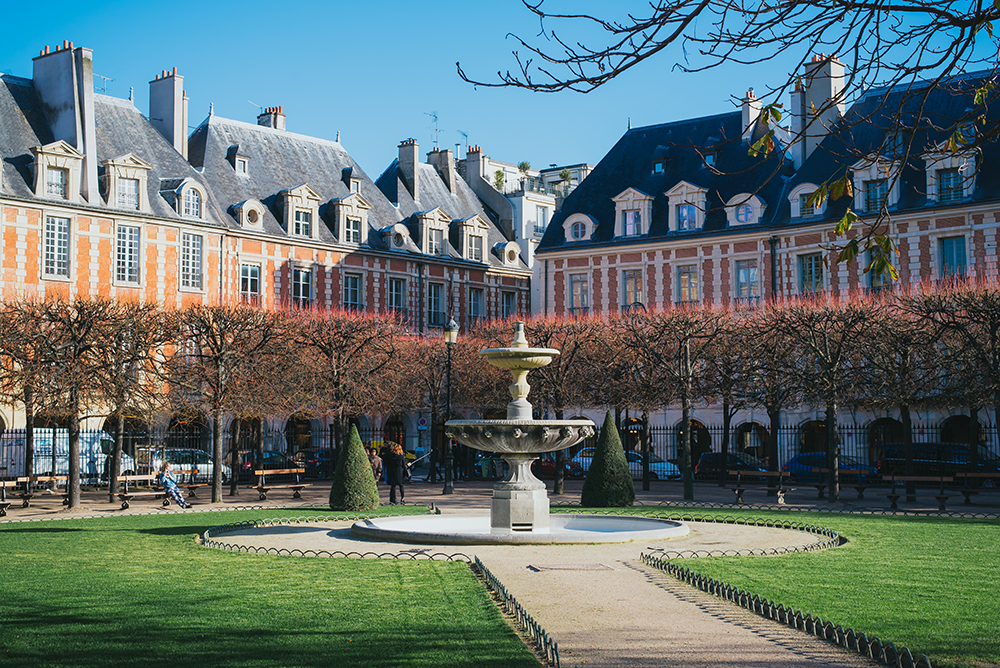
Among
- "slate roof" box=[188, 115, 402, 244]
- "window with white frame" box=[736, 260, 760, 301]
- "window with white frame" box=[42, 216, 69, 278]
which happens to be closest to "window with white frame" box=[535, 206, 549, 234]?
"slate roof" box=[188, 115, 402, 244]

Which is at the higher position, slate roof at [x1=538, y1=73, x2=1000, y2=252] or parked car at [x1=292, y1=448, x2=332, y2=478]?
slate roof at [x1=538, y1=73, x2=1000, y2=252]

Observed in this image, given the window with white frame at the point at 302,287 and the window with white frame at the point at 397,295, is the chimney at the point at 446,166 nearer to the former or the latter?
the window with white frame at the point at 397,295

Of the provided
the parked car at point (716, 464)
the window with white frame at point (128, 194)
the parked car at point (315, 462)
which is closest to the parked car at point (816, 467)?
the parked car at point (716, 464)

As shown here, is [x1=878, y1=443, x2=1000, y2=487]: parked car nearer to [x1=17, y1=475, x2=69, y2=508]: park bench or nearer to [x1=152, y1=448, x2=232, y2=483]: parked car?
[x1=152, y1=448, x2=232, y2=483]: parked car

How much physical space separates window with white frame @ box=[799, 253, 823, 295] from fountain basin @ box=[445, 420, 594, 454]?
912 inches

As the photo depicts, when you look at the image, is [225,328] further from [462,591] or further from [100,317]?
[462,591]

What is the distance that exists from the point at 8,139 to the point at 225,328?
41.1 ft

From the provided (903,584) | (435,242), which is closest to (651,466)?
(435,242)

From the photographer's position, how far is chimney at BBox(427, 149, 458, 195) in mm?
48281

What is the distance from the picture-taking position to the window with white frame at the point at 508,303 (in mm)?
47156

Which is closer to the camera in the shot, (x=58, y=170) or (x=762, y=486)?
(x=762, y=486)

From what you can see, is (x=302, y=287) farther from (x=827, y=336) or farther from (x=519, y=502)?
(x=519, y=502)

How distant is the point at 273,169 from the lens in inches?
1629

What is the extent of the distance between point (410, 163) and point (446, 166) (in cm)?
267
